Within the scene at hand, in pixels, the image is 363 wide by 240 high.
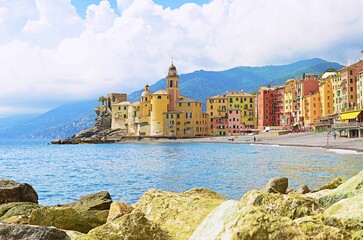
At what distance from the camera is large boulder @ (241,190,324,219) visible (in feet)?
18.3

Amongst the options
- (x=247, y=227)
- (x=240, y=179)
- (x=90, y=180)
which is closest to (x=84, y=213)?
(x=247, y=227)

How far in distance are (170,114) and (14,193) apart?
394 ft

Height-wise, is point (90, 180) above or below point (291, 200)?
below

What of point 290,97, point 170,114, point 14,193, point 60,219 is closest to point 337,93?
point 290,97

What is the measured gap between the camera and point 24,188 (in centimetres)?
1600

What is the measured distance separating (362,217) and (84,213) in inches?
267

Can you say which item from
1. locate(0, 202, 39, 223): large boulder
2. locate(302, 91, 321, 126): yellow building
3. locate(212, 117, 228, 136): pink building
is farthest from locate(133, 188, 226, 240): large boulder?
locate(212, 117, 228, 136): pink building

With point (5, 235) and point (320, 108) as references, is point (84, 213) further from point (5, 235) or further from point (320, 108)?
point (320, 108)

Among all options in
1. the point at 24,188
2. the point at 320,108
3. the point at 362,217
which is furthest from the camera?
the point at 320,108

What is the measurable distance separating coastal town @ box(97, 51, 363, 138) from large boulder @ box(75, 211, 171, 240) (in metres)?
104

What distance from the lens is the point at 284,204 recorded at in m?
5.68

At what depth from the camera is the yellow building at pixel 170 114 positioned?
5340 inches

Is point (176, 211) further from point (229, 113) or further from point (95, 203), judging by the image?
point (229, 113)

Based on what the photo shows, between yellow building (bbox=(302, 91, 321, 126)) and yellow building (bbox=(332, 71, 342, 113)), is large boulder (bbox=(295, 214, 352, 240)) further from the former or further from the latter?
yellow building (bbox=(302, 91, 321, 126))
